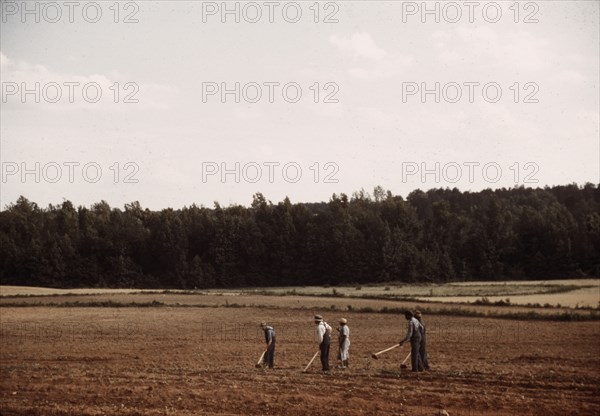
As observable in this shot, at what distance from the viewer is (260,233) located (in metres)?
114

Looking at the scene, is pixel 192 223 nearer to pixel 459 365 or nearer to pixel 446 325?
pixel 446 325

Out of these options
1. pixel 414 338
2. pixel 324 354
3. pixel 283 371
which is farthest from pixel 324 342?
pixel 414 338

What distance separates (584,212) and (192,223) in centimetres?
6684

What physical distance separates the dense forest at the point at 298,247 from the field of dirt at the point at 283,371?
61.0 metres

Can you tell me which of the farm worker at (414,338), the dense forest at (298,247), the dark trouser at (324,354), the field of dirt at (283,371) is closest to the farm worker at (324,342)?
the dark trouser at (324,354)

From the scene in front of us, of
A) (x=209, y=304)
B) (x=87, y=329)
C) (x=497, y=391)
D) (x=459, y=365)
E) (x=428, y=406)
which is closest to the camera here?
(x=428, y=406)

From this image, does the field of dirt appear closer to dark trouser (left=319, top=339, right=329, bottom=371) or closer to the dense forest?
dark trouser (left=319, top=339, right=329, bottom=371)

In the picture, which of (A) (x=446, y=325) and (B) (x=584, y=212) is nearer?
(A) (x=446, y=325)

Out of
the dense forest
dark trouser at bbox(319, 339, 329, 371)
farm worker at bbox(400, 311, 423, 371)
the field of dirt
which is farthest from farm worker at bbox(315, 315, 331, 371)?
the dense forest

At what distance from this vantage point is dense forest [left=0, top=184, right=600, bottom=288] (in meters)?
106

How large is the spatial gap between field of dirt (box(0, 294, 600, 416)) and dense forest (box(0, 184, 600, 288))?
60975 mm

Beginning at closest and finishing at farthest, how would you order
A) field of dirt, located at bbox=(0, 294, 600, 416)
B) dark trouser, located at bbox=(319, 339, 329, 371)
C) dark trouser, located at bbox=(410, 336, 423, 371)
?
field of dirt, located at bbox=(0, 294, 600, 416) → dark trouser, located at bbox=(410, 336, 423, 371) → dark trouser, located at bbox=(319, 339, 329, 371)

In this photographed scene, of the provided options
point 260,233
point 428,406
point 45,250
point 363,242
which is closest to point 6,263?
point 45,250

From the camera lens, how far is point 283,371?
2420 centimetres
